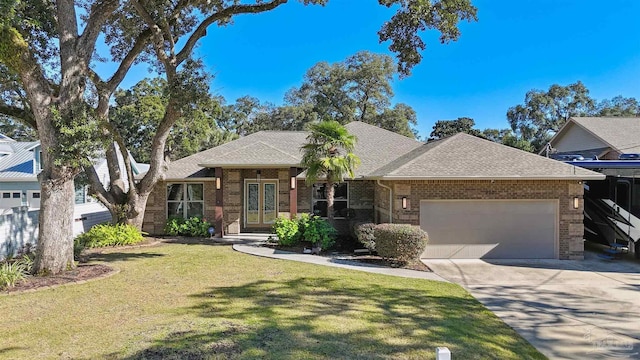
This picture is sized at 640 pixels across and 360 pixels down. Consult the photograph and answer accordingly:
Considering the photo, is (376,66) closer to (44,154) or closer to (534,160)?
(534,160)

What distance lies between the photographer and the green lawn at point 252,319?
4.97 metres

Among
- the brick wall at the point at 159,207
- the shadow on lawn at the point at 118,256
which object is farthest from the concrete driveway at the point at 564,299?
the brick wall at the point at 159,207

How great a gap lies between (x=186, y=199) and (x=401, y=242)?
416 inches

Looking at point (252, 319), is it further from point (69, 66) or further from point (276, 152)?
point (276, 152)

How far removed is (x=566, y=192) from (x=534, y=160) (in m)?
1.45

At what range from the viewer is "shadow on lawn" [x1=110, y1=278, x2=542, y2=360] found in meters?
4.94

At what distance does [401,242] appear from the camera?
10.6 m

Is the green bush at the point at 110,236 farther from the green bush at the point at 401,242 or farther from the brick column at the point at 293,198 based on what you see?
the green bush at the point at 401,242

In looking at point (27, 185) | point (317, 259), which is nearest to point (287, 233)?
point (317, 259)

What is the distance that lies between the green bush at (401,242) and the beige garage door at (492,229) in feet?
5.17

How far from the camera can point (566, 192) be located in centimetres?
1204

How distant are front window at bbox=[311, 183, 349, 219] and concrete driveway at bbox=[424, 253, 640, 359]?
5672 millimetres

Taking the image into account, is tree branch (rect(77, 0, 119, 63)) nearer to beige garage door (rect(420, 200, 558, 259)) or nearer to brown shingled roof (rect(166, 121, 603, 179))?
brown shingled roof (rect(166, 121, 603, 179))

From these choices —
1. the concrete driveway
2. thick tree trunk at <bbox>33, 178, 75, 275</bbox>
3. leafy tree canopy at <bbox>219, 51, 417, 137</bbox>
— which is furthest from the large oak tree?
leafy tree canopy at <bbox>219, 51, 417, 137</bbox>
